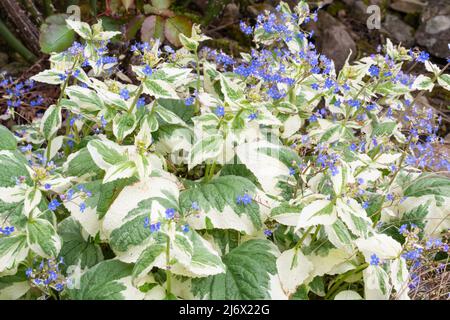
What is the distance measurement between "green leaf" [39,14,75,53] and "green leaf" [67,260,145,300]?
5.14 feet

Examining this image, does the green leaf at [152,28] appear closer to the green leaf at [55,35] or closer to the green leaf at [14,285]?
the green leaf at [55,35]

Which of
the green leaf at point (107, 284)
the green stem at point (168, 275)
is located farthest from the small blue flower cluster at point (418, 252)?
the green leaf at point (107, 284)

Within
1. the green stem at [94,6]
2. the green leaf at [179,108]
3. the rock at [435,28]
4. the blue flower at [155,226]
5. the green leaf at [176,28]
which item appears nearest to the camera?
the blue flower at [155,226]

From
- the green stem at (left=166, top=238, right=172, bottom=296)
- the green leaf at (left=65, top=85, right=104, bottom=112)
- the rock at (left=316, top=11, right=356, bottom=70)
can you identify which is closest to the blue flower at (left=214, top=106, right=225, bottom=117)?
the green leaf at (left=65, top=85, right=104, bottom=112)

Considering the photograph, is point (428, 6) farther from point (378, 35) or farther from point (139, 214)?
point (139, 214)

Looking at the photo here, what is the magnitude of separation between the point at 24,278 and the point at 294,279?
872mm

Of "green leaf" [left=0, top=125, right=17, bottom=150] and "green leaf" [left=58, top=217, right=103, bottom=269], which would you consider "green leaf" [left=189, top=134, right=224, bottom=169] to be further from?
"green leaf" [left=0, top=125, right=17, bottom=150]

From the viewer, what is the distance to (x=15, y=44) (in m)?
3.52

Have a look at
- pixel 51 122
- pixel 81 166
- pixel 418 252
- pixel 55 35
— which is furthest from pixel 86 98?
pixel 418 252

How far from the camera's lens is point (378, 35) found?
4.41 m

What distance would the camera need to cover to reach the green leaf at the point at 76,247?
1942 millimetres

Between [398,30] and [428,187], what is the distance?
98.9 inches

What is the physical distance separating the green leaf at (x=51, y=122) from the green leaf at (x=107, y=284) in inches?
22.4

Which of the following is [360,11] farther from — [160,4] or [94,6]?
[94,6]
